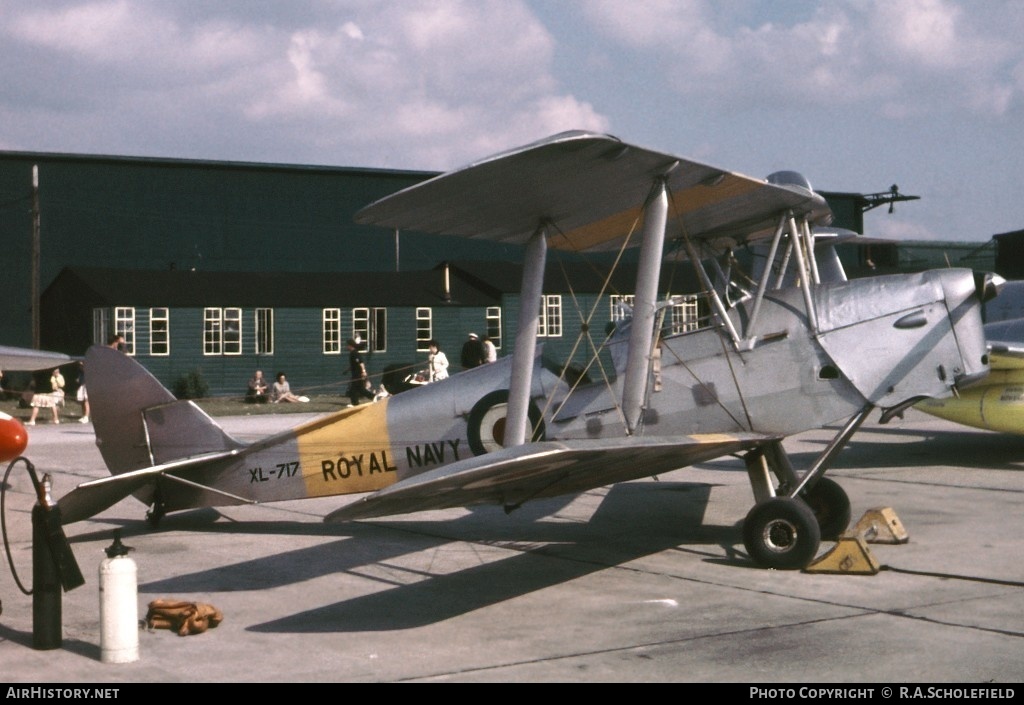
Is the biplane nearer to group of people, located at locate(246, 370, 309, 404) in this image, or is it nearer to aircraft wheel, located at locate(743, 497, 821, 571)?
aircraft wheel, located at locate(743, 497, 821, 571)

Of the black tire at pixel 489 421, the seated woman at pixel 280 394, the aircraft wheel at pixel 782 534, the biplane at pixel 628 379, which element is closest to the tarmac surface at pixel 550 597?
the aircraft wheel at pixel 782 534

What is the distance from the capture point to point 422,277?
4344 cm

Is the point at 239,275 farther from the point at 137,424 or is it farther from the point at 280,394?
the point at 137,424

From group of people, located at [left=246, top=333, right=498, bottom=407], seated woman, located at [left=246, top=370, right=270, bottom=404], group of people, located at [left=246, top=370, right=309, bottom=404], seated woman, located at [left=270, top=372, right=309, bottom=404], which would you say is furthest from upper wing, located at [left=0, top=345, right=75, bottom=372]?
seated woman, located at [left=246, top=370, right=270, bottom=404]

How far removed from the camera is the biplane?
26.0 feet

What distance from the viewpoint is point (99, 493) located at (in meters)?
9.12

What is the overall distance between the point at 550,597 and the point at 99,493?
12.3 feet

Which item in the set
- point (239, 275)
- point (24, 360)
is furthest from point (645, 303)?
point (239, 275)

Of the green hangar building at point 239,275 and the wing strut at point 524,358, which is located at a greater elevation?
the green hangar building at point 239,275

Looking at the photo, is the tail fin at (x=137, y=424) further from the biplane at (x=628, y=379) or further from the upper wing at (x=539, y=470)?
the upper wing at (x=539, y=470)

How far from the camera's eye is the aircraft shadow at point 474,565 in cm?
727

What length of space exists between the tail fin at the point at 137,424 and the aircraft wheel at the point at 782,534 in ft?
14.2

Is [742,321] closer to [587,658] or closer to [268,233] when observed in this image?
[587,658]

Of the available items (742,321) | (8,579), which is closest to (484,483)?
(742,321)
